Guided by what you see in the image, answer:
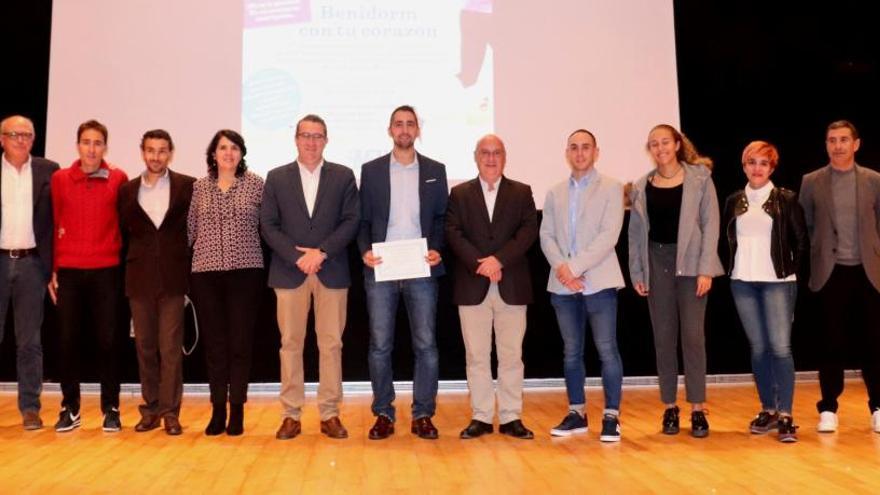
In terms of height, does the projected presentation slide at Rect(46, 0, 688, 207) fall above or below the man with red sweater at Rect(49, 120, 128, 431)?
above

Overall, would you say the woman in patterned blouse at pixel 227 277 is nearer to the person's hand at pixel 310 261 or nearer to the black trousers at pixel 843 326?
the person's hand at pixel 310 261

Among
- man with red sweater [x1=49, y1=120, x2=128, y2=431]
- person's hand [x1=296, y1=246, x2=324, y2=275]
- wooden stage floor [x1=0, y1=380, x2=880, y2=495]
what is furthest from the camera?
man with red sweater [x1=49, y1=120, x2=128, y2=431]

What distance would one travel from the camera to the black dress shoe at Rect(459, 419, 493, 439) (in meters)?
4.04

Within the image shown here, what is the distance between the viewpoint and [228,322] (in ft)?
13.6

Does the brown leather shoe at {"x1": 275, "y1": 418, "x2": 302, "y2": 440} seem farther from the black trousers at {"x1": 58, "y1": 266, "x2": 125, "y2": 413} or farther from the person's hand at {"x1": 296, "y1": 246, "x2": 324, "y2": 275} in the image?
the black trousers at {"x1": 58, "y1": 266, "x2": 125, "y2": 413}

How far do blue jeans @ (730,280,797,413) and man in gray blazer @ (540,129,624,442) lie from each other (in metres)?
0.70

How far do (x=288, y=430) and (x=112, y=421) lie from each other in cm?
102

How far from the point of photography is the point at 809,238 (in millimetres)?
4371

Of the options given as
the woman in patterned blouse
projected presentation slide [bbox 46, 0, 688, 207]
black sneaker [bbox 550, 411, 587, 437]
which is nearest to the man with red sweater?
the woman in patterned blouse

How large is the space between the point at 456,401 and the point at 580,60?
263 centimetres

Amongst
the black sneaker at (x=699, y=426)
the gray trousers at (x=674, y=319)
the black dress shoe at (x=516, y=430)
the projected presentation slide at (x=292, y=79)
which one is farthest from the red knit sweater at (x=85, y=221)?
the black sneaker at (x=699, y=426)

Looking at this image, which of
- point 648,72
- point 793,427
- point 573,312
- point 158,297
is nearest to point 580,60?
point 648,72

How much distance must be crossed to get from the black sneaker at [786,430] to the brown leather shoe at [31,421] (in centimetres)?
393

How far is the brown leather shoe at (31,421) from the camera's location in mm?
4363
